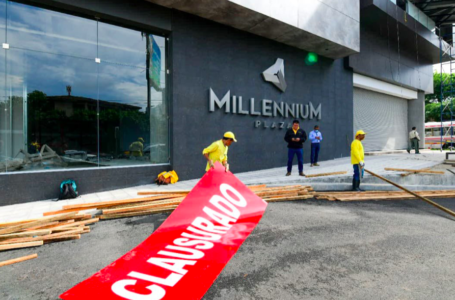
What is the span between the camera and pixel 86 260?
11.9ft

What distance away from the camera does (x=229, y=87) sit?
1076 centimetres

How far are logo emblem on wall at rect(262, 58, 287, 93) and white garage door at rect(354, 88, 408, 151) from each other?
8.16m

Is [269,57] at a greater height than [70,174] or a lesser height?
greater

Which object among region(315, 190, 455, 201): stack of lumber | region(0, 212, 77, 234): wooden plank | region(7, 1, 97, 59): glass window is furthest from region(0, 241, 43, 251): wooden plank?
region(315, 190, 455, 201): stack of lumber

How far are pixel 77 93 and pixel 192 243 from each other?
22.0 feet

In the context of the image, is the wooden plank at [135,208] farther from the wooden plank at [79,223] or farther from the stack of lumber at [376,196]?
the stack of lumber at [376,196]

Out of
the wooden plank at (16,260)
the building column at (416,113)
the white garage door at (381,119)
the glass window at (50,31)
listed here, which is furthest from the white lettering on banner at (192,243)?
the building column at (416,113)

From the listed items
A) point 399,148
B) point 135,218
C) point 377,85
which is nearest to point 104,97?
point 135,218

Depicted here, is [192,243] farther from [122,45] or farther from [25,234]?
[122,45]

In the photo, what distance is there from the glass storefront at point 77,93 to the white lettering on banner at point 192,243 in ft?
17.1

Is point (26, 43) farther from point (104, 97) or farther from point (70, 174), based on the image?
point (70, 174)

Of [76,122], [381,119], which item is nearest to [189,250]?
[76,122]

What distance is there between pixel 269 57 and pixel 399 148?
18.1 metres

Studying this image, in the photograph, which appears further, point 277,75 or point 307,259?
point 277,75
